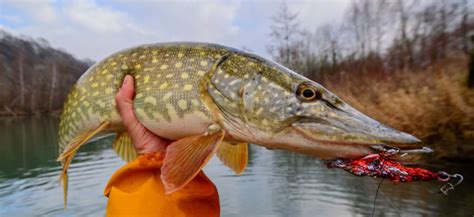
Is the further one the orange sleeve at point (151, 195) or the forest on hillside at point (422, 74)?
the forest on hillside at point (422, 74)

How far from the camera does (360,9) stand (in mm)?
25281

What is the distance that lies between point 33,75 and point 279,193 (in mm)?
66719

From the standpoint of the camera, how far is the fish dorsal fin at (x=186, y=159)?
148 centimetres

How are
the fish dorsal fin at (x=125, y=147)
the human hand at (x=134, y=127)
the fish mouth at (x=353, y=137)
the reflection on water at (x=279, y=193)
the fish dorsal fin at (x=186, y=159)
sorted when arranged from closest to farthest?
1. the fish mouth at (x=353, y=137)
2. the fish dorsal fin at (x=186, y=159)
3. the human hand at (x=134, y=127)
4. the fish dorsal fin at (x=125, y=147)
5. the reflection on water at (x=279, y=193)

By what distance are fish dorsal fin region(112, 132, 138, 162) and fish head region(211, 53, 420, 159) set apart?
59cm

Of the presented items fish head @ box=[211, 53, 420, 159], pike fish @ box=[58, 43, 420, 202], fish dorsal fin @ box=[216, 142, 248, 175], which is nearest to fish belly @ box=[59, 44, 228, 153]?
pike fish @ box=[58, 43, 420, 202]

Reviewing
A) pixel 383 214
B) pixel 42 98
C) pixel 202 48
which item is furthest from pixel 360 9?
pixel 42 98

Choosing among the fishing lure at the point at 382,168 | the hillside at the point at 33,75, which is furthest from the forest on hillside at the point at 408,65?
the hillside at the point at 33,75

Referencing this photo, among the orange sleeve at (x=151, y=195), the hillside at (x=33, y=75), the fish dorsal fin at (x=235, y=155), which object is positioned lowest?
the orange sleeve at (x=151, y=195)

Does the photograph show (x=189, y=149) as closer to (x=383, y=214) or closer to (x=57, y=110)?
(x=383, y=214)

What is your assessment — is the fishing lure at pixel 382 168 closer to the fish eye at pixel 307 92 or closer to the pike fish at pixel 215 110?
the pike fish at pixel 215 110

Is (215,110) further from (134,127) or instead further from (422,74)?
(422,74)

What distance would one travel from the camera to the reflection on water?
22.6 ft

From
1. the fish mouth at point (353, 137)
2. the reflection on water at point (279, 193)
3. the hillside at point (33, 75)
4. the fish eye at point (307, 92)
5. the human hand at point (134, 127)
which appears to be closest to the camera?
the fish mouth at point (353, 137)
